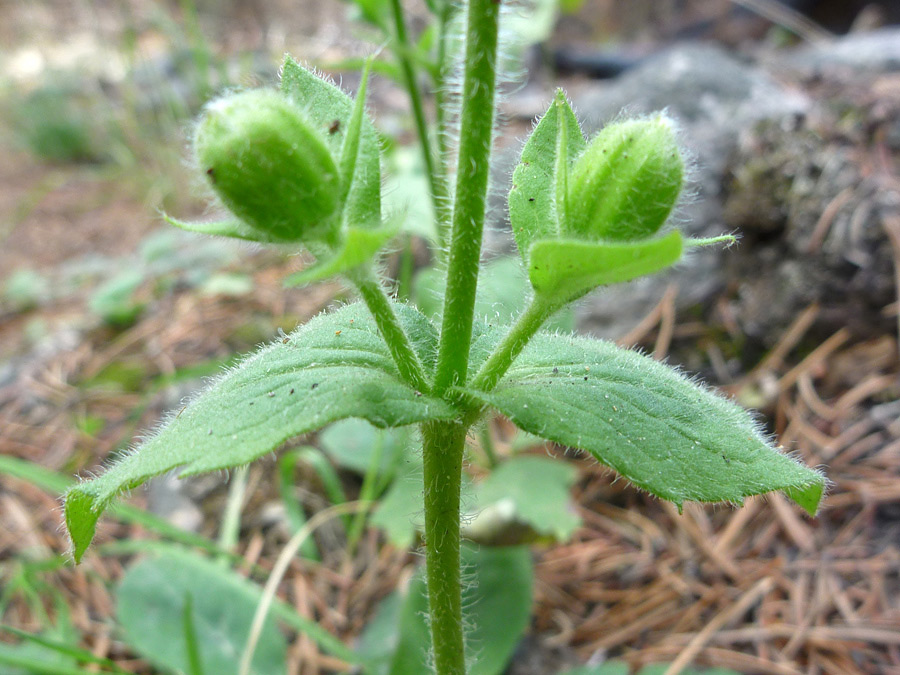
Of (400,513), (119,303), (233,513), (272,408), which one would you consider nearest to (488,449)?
(400,513)

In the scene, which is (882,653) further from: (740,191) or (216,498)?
(216,498)

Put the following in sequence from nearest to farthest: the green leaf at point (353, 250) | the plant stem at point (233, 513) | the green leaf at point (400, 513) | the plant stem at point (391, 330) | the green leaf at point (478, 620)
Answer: the green leaf at point (353, 250)
the plant stem at point (391, 330)
the green leaf at point (478, 620)
the green leaf at point (400, 513)
the plant stem at point (233, 513)

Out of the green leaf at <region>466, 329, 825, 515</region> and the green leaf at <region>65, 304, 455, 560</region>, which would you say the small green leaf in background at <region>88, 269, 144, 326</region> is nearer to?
the green leaf at <region>65, 304, 455, 560</region>

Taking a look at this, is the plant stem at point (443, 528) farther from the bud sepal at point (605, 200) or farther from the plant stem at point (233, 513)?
the plant stem at point (233, 513)

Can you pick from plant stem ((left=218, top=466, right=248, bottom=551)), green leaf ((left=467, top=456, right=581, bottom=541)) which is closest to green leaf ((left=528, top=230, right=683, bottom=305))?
green leaf ((left=467, top=456, right=581, bottom=541))

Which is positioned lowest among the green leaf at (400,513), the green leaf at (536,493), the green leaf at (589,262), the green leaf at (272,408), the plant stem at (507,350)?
the green leaf at (536,493)

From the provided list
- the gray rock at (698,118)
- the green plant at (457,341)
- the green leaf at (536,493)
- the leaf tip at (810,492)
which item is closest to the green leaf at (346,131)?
the green plant at (457,341)

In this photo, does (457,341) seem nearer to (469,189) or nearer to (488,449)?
(469,189)
